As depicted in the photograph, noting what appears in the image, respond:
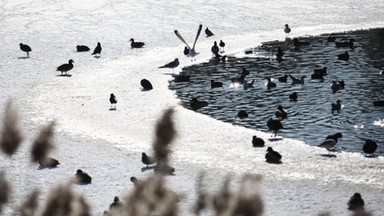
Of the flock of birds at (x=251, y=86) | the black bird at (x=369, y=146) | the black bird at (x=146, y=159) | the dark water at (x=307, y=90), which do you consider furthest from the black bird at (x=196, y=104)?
the black bird at (x=369, y=146)

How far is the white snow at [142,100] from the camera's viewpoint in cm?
1255

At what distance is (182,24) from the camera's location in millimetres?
33094

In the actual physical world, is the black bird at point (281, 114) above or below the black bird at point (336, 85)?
below

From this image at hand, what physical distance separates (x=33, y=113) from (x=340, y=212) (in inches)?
410

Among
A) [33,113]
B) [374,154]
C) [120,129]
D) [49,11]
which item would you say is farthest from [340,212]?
[49,11]

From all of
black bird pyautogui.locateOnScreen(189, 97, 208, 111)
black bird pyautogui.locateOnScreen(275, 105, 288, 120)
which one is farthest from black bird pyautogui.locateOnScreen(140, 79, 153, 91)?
black bird pyautogui.locateOnScreen(275, 105, 288, 120)

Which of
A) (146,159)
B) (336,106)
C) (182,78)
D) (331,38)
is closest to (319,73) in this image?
(336,106)

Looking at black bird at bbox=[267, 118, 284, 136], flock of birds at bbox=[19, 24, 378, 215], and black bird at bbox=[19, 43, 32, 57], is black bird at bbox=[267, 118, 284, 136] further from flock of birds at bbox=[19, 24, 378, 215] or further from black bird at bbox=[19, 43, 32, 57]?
black bird at bbox=[19, 43, 32, 57]

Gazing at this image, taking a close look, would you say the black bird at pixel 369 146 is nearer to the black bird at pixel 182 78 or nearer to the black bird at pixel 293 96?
the black bird at pixel 293 96

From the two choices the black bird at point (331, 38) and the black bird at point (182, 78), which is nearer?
the black bird at point (182, 78)

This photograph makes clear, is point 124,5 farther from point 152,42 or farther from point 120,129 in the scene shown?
point 120,129

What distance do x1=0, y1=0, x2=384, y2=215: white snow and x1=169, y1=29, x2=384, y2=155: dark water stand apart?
0.82 metres

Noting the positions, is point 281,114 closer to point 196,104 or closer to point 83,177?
point 196,104

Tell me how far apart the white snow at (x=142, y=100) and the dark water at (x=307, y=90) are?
2.69ft
